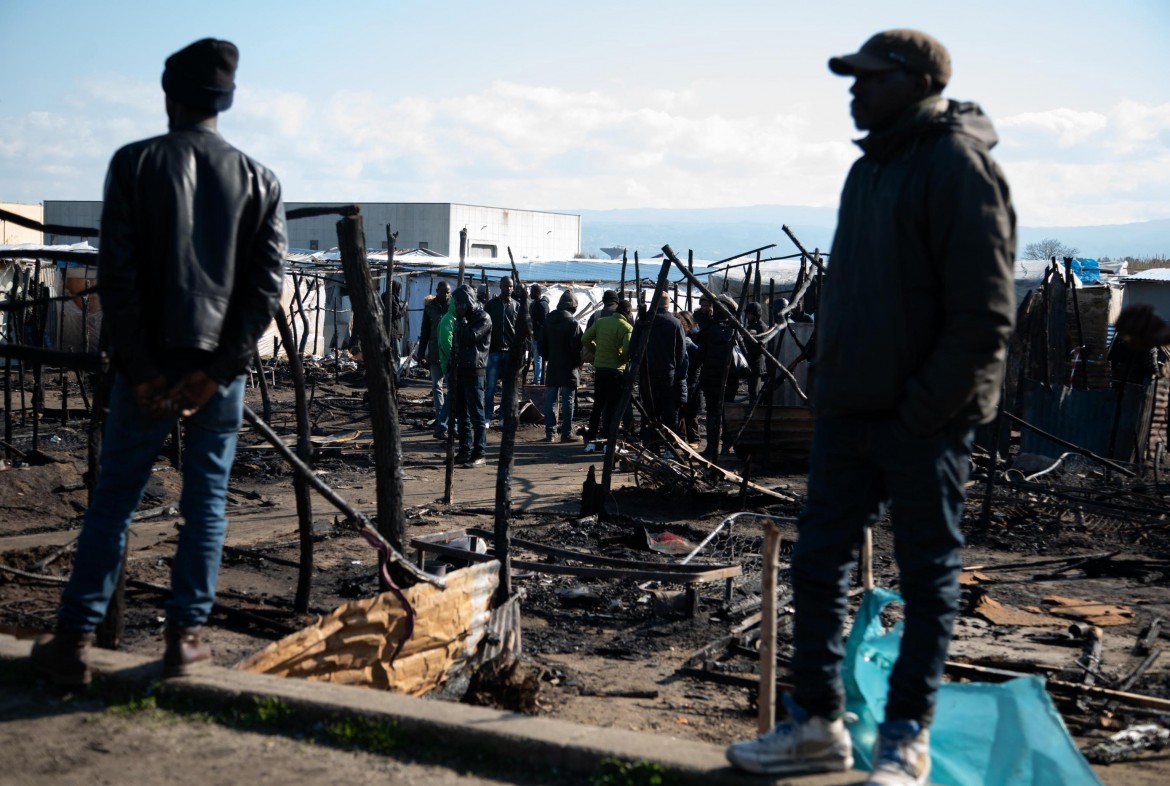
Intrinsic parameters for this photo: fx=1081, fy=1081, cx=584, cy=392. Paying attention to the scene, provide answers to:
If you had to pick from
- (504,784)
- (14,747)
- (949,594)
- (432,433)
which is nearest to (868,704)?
(949,594)

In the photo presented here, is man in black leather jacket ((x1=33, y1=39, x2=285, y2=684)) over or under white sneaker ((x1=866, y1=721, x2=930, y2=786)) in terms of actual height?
over

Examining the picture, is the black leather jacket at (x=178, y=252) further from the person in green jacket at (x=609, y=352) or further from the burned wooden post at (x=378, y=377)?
the person in green jacket at (x=609, y=352)

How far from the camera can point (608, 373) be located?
13898 millimetres

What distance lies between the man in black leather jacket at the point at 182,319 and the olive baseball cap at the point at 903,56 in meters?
1.91

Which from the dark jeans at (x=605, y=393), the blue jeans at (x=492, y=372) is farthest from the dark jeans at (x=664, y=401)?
the blue jeans at (x=492, y=372)

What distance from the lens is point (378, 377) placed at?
196 inches

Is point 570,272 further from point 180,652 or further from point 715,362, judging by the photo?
point 180,652

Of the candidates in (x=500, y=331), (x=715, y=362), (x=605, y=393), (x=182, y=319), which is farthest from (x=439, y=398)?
(x=182, y=319)

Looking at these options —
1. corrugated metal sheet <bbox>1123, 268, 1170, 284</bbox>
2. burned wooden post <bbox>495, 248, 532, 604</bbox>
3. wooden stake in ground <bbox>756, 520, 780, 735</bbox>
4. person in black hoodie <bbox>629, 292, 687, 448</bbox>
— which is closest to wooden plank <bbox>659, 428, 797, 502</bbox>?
person in black hoodie <bbox>629, 292, 687, 448</bbox>

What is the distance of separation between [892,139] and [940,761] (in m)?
1.89

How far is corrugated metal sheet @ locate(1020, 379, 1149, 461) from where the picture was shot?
13.6m

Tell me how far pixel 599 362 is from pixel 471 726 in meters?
10.7

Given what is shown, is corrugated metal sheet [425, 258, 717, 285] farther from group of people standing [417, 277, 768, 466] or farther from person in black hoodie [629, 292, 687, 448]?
person in black hoodie [629, 292, 687, 448]

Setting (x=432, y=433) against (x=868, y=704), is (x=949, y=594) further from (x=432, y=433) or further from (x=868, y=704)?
(x=432, y=433)
